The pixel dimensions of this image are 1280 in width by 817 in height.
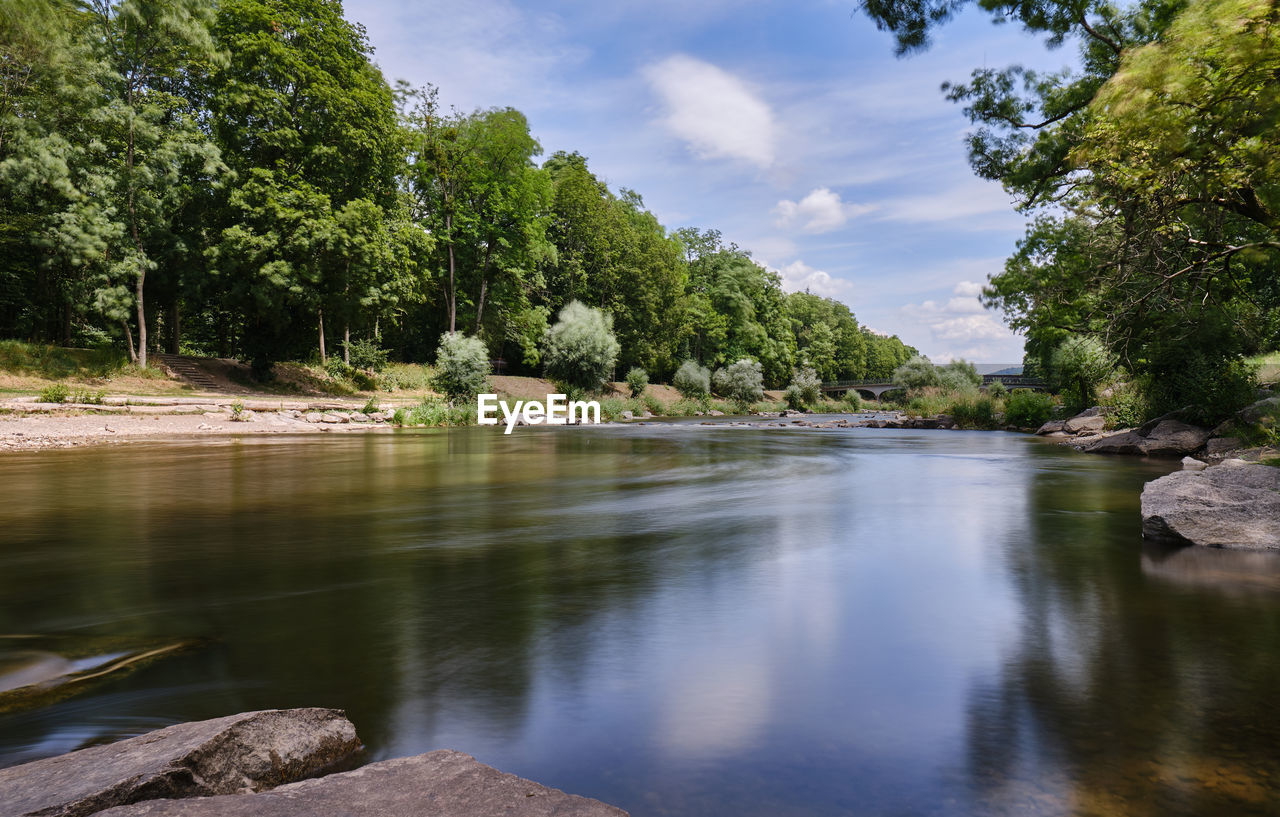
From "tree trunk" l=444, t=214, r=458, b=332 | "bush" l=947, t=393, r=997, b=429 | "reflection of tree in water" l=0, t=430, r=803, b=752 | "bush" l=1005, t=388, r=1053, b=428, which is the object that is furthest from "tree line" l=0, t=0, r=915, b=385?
"bush" l=1005, t=388, r=1053, b=428

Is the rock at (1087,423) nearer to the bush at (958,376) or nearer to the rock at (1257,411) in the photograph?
the rock at (1257,411)

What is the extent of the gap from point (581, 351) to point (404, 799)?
4362 centimetres

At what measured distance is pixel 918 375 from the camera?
5219 cm

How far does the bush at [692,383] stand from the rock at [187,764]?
51577 mm

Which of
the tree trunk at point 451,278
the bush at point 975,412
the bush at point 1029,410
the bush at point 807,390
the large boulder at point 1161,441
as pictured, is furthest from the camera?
the bush at point 807,390

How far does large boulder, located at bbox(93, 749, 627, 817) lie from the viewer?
1.88 m

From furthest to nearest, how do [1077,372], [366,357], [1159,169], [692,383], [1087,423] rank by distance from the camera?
1. [692,383]
2. [366,357]
3. [1077,372]
4. [1087,423]
5. [1159,169]

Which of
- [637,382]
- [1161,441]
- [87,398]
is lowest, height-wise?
[1161,441]

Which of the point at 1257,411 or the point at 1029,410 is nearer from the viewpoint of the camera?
the point at 1257,411

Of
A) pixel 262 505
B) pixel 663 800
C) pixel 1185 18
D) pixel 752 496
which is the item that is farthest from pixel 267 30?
pixel 663 800

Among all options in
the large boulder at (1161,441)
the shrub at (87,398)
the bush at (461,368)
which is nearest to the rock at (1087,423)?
the large boulder at (1161,441)

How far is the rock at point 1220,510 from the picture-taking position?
6.79 meters

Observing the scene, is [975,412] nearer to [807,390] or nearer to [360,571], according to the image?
[807,390]

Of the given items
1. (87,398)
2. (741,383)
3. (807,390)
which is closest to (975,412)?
(741,383)
